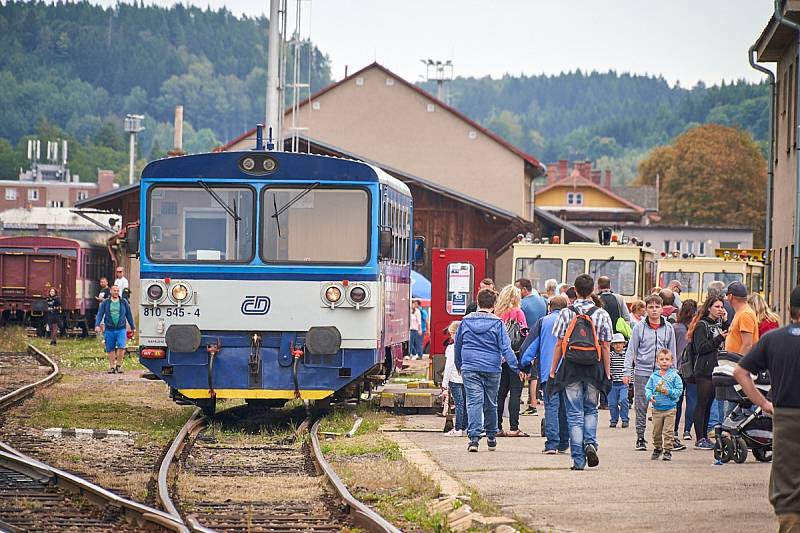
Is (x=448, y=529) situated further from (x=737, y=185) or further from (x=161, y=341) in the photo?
(x=737, y=185)

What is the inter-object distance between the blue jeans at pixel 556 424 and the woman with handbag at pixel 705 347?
4.97 feet

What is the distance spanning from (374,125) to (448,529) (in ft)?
156

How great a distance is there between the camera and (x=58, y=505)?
11297 millimetres

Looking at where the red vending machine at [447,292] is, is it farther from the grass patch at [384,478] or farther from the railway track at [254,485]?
the railway track at [254,485]

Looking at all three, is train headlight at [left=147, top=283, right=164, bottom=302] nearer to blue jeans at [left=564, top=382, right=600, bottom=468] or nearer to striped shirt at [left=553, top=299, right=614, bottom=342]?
striped shirt at [left=553, top=299, right=614, bottom=342]

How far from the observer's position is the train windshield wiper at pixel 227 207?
1661 centimetres

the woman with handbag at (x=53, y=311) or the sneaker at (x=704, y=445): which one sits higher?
the woman with handbag at (x=53, y=311)

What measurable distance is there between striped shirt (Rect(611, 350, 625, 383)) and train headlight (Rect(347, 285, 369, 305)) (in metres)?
3.42

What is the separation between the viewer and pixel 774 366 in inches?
320

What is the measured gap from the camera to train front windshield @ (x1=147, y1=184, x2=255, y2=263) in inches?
651

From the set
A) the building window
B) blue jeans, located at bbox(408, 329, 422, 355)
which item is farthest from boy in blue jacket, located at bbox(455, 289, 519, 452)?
the building window

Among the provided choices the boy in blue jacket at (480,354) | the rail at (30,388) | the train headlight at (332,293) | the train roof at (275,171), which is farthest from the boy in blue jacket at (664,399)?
the rail at (30,388)

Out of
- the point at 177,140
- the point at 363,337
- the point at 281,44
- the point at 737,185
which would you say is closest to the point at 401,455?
the point at 363,337

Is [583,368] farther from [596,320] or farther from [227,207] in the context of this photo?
[227,207]
